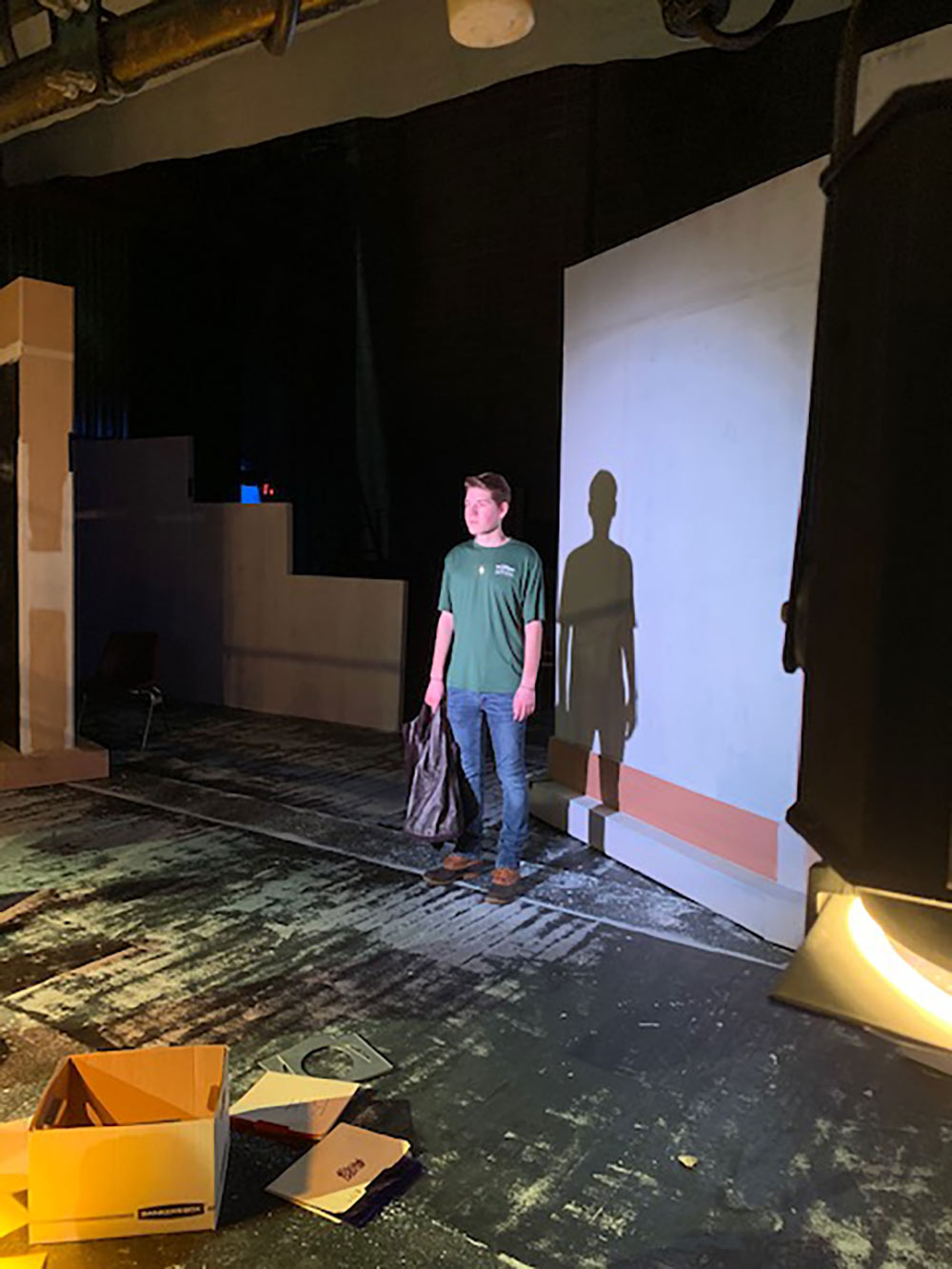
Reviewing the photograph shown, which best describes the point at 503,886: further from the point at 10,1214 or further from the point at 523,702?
the point at 10,1214

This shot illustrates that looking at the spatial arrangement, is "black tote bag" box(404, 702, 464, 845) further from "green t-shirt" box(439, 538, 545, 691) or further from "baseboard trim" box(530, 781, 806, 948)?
"baseboard trim" box(530, 781, 806, 948)

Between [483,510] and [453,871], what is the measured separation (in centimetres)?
140

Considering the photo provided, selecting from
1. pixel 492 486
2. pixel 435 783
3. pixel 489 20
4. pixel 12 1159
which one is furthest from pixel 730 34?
pixel 12 1159

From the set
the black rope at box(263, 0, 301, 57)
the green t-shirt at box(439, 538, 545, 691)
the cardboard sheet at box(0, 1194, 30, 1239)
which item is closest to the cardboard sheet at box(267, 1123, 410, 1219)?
the cardboard sheet at box(0, 1194, 30, 1239)

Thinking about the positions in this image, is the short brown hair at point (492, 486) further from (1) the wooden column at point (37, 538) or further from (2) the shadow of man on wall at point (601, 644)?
(1) the wooden column at point (37, 538)

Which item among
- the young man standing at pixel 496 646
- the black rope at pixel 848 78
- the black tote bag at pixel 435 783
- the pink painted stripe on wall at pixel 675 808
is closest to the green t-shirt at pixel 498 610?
the young man standing at pixel 496 646

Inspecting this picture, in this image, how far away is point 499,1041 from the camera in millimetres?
2611

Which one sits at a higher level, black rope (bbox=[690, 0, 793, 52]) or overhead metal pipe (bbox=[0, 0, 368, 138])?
overhead metal pipe (bbox=[0, 0, 368, 138])

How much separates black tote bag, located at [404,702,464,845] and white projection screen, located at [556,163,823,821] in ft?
2.77

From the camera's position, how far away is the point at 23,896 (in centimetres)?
357

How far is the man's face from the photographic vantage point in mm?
3533

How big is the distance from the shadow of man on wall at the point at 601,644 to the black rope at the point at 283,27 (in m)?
2.02

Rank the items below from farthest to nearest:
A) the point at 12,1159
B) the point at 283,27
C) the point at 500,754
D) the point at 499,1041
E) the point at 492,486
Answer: the point at 500,754, the point at 492,486, the point at 283,27, the point at 499,1041, the point at 12,1159

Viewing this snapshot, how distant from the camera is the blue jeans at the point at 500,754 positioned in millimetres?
3627
